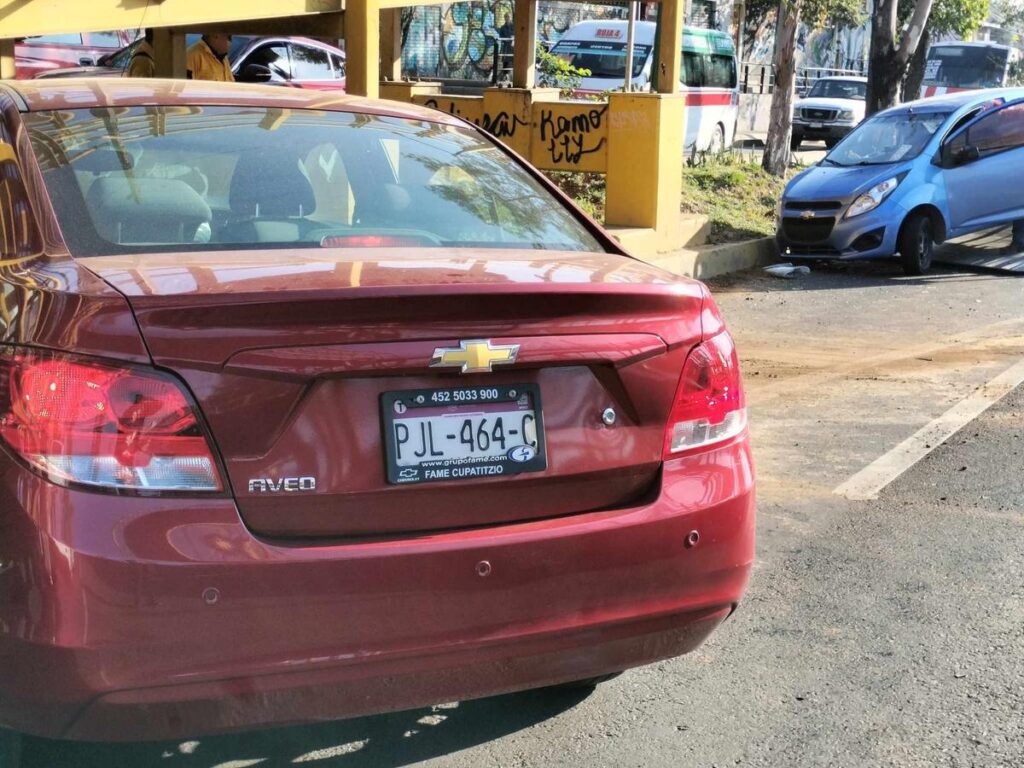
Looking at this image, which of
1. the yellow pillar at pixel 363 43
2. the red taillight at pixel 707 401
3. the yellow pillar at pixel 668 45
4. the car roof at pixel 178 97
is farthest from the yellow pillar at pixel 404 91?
the red taillight at pixel 707 401

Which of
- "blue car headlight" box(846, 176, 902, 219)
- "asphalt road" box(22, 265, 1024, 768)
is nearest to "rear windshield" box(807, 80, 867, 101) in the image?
"blue car headlight" box(846, 176, 902, 219)

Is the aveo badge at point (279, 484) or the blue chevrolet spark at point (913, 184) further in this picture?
the blue chevrolet spark at point (913, 184)

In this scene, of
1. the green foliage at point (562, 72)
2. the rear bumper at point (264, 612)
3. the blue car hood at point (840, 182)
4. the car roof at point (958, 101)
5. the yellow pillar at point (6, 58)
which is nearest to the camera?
the rear bumper at point (264, 612)

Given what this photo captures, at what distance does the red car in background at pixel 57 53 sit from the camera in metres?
17.9

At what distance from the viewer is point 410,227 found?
3.65m

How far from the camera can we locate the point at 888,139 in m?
13.7

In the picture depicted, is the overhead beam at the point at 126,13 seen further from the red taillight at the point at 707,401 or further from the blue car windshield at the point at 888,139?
the blue car windshield at the point at 888,139

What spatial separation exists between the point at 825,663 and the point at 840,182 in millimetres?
9700

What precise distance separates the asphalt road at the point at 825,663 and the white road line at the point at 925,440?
61 millimetres

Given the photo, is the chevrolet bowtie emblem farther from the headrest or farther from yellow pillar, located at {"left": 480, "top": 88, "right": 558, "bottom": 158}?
yellow pillar, located at {"left": 480, "top": 88, "right": 558, "bottom": 158}

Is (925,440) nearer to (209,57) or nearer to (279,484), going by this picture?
(279,484)

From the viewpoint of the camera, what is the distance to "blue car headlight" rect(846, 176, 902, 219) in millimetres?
12695

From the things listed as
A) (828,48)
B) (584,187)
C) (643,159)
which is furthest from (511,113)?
(828,48)

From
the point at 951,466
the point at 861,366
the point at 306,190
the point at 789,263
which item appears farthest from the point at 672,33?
the point at 306,190
